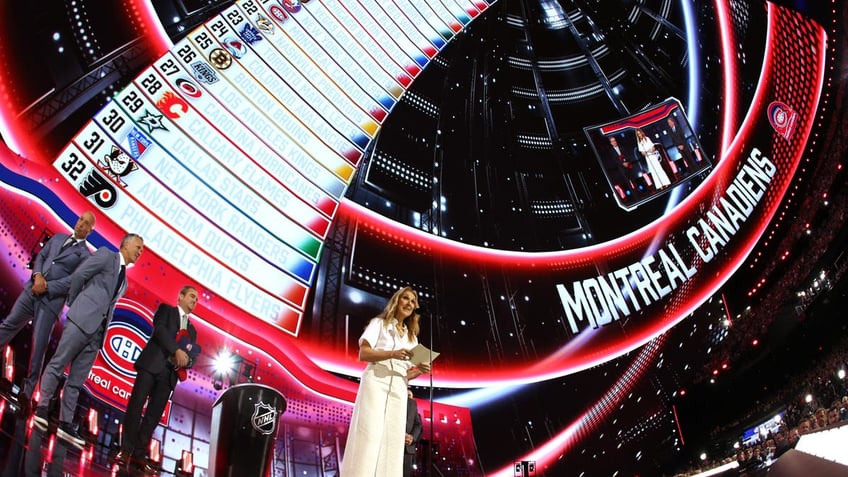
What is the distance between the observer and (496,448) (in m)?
5.88

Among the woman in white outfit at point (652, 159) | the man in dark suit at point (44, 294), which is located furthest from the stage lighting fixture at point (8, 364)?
the woman in white outfit at point (652, 159)

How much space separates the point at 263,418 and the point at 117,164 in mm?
2303

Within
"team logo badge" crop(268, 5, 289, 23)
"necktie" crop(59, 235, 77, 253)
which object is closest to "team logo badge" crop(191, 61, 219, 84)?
"team logo badge" crop(268, 5, 289, 23)

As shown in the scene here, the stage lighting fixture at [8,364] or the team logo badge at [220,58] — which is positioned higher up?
the team logo badge at [220,58]

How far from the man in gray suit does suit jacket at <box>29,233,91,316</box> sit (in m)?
0.09

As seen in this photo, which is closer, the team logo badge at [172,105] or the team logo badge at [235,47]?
the team logo badge at [172,105]

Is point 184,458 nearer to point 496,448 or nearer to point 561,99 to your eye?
point 496,448

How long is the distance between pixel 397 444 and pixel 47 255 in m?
2.35

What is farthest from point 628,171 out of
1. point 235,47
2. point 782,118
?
point 235,47

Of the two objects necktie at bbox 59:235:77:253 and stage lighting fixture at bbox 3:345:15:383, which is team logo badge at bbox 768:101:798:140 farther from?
stage lighting fixture at bbox 3:345:15:383

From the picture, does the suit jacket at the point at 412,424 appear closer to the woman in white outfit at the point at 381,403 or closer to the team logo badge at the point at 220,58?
the woman in white outfit at the point at 381,403

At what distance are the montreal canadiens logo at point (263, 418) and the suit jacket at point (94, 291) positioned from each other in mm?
1031

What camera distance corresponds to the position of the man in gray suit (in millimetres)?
2941

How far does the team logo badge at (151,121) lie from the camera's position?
4.29 m
